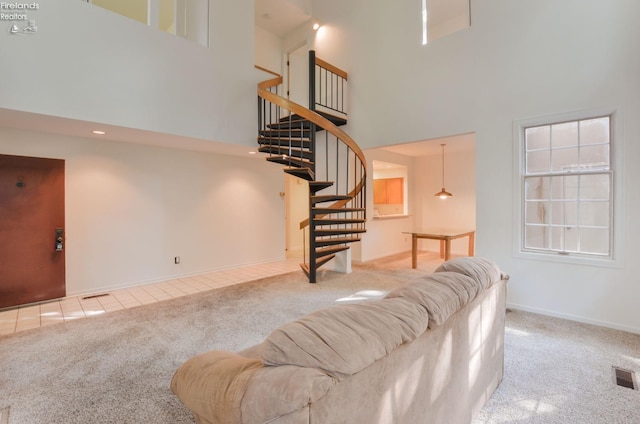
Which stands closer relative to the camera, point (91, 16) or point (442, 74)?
point (91, 16)

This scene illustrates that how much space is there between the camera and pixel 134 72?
3.71 meters

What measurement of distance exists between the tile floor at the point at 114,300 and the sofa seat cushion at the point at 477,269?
3.73 meters

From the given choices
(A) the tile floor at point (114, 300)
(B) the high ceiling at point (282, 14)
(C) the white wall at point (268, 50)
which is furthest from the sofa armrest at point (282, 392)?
(C) the white wall at point (268, 50)

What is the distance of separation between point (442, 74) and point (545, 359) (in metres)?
3.63

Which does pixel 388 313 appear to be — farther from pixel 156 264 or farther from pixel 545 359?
pixel 156 264

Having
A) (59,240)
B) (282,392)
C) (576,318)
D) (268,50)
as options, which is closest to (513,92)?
(576,318)

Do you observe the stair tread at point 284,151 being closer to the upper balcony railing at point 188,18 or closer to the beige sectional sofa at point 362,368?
the upper balcony railing at point 188,18

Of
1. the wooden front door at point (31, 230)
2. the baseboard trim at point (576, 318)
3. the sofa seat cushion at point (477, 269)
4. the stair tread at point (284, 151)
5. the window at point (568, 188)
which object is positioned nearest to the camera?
the sofa seat cushion at point (477, 269)

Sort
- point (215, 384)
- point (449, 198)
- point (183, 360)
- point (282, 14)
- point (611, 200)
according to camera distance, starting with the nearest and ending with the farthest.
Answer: point (215, 384), point (183, 360), point (611, 200), point (282, 14), point (449, 198)

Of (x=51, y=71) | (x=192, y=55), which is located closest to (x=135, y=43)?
(x=192, y=55)

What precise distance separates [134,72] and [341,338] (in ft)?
13.7

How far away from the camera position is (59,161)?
13.3 feet

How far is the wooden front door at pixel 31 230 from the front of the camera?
3.73 m

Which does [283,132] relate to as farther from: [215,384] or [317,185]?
[215,384]
